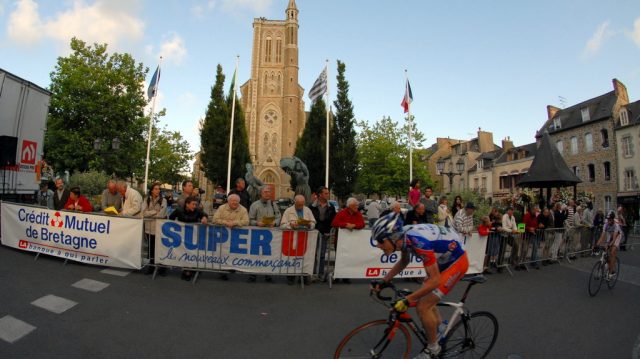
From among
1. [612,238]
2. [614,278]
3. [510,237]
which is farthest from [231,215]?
[614,278]

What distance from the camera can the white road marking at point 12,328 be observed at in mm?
3879

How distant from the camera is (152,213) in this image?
754 cm

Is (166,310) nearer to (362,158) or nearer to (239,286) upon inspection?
(239,286)

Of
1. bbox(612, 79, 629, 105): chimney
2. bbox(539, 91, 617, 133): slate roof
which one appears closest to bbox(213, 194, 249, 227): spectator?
bbox(539, 91, 617, 133): slate roof

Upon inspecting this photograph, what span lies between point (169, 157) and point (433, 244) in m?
47.7

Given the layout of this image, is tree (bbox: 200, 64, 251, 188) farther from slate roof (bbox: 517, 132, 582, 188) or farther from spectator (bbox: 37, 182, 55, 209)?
slate roof (bbox: 517, 132, 582, 188)

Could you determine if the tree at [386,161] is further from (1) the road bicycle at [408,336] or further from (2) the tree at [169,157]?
(1) the road bicycle at [408,336]

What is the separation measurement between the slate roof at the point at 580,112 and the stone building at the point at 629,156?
4.95ft

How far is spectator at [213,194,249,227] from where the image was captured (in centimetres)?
662

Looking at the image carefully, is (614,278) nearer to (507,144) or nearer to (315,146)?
(315,146)

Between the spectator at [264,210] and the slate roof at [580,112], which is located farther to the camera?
the slate roof at [580,112]

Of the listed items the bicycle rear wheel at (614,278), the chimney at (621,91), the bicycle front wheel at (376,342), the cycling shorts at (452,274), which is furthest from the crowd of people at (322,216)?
the chimney at (621,91)

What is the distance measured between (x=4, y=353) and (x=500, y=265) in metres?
9.62

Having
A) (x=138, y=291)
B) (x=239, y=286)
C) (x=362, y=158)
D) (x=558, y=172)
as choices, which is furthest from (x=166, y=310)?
(x=362, y=158)
